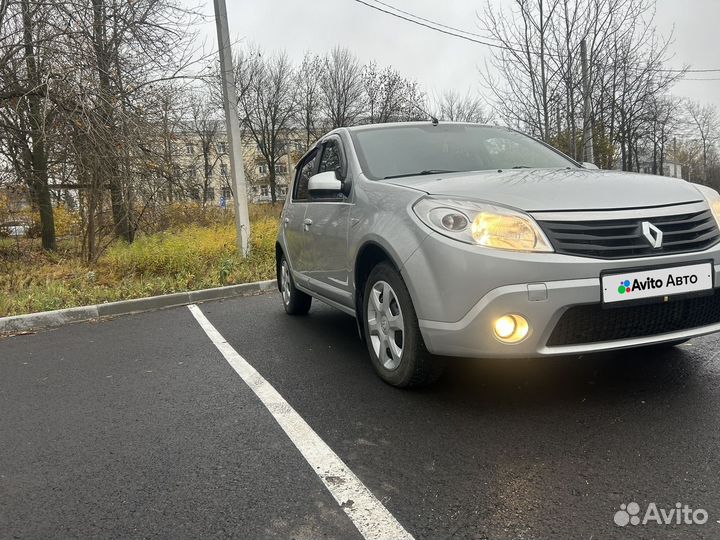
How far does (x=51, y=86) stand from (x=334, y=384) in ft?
23.6

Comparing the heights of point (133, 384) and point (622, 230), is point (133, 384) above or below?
below

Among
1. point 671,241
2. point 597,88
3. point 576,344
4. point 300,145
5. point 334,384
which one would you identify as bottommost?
point 334,384

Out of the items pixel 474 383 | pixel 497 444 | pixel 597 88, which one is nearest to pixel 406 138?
pixel 474 383

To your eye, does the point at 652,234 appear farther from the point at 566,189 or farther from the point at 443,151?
the point at 443,151

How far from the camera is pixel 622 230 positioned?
2.57 m

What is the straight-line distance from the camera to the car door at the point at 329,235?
382 cm

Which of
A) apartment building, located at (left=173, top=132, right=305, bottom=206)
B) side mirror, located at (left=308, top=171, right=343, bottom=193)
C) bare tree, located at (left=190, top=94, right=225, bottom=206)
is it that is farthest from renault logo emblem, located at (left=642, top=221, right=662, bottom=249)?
bare tree, located at (left=190, top=94, right=225, bottom=206)

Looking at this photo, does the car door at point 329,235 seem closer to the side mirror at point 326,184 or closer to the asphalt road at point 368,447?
the side mirror at point 326,184

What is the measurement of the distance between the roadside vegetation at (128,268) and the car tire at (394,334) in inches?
203

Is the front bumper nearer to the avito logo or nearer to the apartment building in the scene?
the avito logo

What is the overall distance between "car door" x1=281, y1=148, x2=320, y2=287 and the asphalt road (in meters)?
0.97

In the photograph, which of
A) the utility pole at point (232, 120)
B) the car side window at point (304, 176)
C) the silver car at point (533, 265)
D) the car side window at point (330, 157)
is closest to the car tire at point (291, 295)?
the car side window at point (304, 176)

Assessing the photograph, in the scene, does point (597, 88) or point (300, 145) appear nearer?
point (597, 88)

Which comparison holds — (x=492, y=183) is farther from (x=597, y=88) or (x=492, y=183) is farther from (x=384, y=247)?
(x=597, y=88)
